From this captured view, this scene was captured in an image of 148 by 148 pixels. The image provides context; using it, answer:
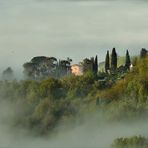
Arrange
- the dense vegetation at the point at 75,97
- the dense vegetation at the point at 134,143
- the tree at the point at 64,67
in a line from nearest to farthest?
the dense vegetation at the point at 134,143 < the dense vegetation at the point at 75,97 < the tree at the point at 64,67

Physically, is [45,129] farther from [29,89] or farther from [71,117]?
[29,89]

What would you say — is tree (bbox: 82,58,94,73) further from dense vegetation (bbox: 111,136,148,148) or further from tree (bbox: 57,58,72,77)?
dense vegetation (bbox: 111,136,148,148)

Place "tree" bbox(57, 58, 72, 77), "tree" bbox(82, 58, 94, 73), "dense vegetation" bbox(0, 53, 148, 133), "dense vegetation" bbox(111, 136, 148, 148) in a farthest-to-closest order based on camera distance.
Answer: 1. "tree" bbox(57, 58, 72, 77)
2. "tree" bbox(82, 58, 94, 73)
3. "dense vegetation" bbox(0, 53, 148, 133)
4. "dense vegetation" bbox(111, 136, 148, 148)

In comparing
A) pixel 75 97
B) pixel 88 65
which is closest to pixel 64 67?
pixel 88 65

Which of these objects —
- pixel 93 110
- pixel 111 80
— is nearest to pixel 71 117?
pixel 93 110

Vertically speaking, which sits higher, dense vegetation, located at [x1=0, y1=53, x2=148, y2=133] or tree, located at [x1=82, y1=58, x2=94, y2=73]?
tree, located at [x1=82, y1=58, x2=94, y2=73]

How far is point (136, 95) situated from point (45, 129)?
11133mm

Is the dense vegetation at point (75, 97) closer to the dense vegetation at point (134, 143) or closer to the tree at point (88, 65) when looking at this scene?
the tree at point (88, 65)

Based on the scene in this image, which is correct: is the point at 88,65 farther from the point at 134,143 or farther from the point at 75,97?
the point at 134,143

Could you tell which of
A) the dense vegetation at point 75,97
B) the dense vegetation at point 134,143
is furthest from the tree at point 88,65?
the dense vegetation at point 134,143

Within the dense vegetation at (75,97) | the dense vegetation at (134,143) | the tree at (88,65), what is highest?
the tree at (88,65)

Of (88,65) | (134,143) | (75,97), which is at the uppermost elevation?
(88,65)

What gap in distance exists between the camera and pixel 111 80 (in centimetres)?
10600

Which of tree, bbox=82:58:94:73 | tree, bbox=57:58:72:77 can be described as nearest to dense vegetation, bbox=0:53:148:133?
tree, bbox=82:58:94:73
